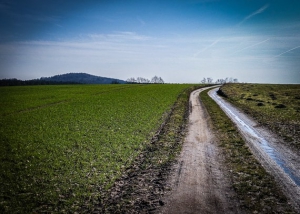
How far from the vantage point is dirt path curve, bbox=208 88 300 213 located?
7957mm

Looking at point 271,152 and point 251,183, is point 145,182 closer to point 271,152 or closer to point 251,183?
point 251,183

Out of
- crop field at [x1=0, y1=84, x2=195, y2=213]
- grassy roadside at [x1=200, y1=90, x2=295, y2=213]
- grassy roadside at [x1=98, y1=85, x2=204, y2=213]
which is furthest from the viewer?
crop field at [x1=0, y1=84, x2=195, y2=213]

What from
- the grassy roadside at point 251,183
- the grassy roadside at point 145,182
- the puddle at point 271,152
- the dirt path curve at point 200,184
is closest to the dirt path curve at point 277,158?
the puddle at point 271,152

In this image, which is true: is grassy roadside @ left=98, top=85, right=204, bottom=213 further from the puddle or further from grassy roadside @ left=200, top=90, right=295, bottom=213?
the puddle

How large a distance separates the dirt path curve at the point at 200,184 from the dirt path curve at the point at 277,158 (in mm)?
2358

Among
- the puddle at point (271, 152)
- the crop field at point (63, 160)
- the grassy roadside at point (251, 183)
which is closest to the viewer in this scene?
the grassy roadside at point (251, 183)

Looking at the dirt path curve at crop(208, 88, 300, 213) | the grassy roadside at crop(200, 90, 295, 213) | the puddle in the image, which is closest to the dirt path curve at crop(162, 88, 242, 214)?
the grassy roadside at crop(200, 90, 295, 213)

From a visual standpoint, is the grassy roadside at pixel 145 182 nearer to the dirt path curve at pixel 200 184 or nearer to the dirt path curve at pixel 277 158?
the dirt path curve at pixel 200 184

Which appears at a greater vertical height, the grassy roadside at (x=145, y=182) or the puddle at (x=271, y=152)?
the puddle at (x=271, y=152)

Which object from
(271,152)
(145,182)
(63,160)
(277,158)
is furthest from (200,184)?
(63,160)

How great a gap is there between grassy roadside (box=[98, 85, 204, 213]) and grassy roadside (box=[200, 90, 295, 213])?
319cm

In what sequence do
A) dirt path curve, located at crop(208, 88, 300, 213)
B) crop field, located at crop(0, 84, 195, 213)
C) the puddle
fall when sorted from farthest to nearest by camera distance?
the puddle, dirt path curve, located at crop(208, 88, 300, 213), crop field, located at crop(0, 84, 195, 213)

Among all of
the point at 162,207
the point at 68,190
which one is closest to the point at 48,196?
the point at 68,190

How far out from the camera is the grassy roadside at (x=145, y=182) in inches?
284
